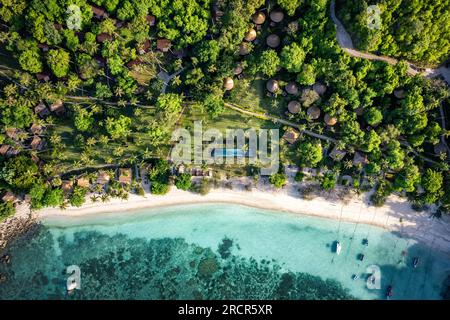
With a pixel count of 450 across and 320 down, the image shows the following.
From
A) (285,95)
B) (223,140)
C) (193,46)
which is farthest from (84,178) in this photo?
(285,95)

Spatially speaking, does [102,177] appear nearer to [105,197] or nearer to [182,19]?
[105,197]

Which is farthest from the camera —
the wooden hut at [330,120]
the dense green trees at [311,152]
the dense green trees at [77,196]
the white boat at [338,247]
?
the white boat at [338,247]

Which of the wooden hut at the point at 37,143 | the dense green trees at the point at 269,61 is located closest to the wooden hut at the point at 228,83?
the dense green trees at the point at 269,61

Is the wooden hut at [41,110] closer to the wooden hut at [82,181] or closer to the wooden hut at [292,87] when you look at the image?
the wooden hut at [82,181]

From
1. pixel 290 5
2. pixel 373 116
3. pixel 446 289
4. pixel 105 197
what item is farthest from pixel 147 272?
pixel 446 289

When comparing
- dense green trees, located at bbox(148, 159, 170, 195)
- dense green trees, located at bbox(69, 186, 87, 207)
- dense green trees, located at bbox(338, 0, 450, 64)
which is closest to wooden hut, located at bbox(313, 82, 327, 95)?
dense green trees, located at bbox(338, 0, 450, 64)

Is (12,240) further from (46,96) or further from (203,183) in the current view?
(203,183)
